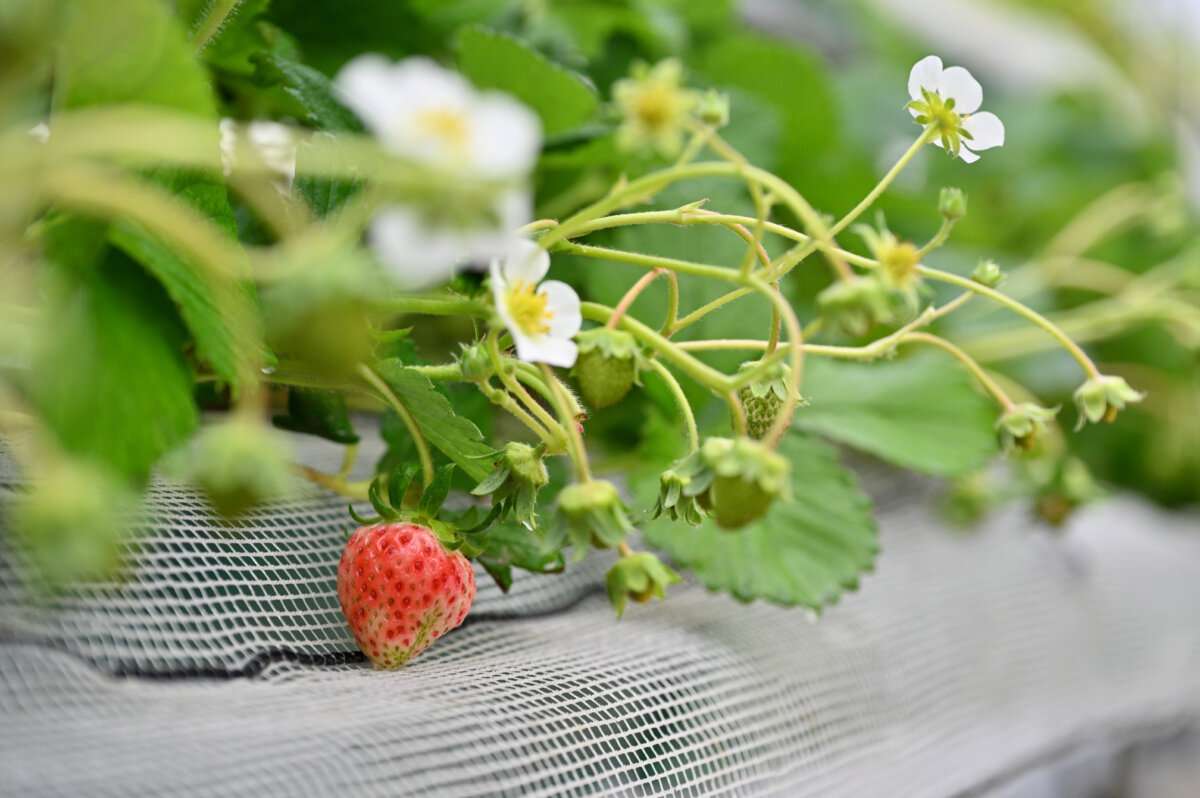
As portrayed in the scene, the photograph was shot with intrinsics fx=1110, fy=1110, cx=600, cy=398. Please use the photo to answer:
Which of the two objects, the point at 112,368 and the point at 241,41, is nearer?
the point at 112,368

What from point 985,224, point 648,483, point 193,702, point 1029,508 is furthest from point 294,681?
point 985,224

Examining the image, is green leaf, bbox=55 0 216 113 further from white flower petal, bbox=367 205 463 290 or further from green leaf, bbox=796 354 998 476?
green leaf, bbox=796 354 998 476

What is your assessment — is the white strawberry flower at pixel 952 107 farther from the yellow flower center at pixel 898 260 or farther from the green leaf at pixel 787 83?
the green leaf at pixel 787 83

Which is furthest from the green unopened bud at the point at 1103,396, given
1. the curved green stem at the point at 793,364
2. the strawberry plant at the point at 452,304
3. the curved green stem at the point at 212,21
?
the curved green stem at the point at 212,21

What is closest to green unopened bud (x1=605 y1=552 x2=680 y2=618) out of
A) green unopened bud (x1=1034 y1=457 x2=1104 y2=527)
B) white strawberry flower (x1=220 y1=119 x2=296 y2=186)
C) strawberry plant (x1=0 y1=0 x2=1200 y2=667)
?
strawberry plant (x1=0 y1=0 x2=1200 y2=667)

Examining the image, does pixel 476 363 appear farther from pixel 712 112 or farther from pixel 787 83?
pixel 787 83

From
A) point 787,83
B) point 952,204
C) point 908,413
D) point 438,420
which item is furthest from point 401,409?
point 787,83

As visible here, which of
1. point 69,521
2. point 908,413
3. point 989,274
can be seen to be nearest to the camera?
point 69,521
